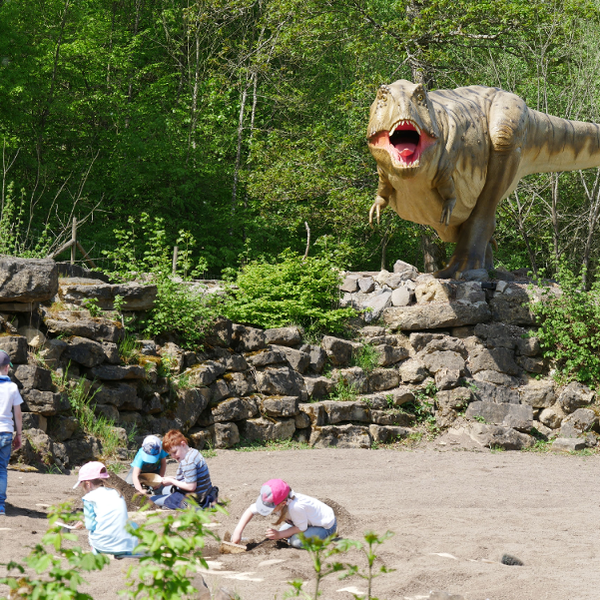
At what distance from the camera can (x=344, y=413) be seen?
10.6 m

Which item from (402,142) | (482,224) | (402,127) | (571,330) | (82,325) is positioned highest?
(402,127)

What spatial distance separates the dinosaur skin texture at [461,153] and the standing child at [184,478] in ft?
15.8

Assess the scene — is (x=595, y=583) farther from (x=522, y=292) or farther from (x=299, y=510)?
(x=522, y=292)

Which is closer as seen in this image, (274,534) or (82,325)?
(274,534)

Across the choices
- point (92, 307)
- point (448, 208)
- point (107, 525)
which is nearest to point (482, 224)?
point (448, 208)

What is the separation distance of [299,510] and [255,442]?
4.88 meters

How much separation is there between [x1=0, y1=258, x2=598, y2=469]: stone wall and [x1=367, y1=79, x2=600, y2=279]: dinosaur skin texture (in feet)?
3.22

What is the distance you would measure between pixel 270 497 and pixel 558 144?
30.8 feet

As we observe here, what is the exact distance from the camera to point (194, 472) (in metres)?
6.24

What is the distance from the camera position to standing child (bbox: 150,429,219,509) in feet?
20.4

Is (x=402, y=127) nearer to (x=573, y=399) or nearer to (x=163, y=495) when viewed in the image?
(x=573, y=399)

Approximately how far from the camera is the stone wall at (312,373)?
8.30 metres

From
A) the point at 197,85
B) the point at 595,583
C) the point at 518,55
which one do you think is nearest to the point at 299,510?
the point at 595,583

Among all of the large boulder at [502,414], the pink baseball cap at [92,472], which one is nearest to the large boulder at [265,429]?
the large boulder at [502,414]
